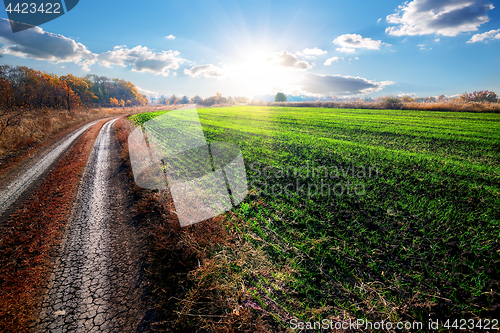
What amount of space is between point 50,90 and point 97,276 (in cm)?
6711

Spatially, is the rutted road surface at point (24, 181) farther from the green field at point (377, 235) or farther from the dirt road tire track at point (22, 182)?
the green field at point (377, 235)

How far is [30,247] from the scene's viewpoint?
4.67 meters

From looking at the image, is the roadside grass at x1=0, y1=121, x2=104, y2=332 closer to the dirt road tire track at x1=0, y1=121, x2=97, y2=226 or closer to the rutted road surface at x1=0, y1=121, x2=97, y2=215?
the dirt road tire track at x1=0, y1=121, x2=97, y2=226

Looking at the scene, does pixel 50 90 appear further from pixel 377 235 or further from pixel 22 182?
pixel 377 235

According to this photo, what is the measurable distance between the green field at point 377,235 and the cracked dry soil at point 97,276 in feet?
7.32

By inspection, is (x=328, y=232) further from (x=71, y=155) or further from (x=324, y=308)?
(x=71, y=155)

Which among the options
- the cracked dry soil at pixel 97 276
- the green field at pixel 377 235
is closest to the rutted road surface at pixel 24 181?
the cracked dry soil at pixel 97 276

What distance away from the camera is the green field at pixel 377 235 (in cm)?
336

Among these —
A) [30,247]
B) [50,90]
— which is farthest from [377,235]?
[50,90]

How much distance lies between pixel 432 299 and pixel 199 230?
4631 mm

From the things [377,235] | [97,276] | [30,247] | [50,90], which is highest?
[50,90]

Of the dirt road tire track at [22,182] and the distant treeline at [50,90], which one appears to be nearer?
the dirt road tire track at [22,182]

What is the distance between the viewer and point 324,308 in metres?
3.25

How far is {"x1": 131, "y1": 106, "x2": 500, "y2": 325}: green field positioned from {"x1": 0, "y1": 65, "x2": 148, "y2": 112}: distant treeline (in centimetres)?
2883
